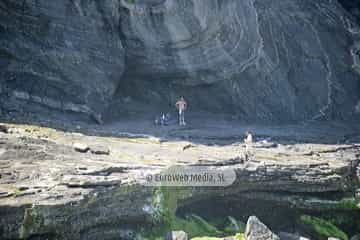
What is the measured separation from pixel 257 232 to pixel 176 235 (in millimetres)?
3298

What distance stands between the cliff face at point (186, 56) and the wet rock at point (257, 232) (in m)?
10.5

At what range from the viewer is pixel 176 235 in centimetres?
1673

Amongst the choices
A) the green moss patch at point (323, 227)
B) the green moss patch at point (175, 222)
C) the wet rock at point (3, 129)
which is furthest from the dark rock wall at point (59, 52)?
the green moss patch at point (323, 227)

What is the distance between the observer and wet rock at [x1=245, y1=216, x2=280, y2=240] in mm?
17219

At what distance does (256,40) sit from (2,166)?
17665 mm

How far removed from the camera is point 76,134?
64.2 feet

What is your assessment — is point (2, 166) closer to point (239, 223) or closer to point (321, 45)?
point (239, 223)

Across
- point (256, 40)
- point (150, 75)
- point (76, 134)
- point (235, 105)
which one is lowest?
point (76, 134)

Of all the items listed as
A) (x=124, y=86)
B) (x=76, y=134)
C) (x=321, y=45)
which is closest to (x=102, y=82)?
(x=124, y=86)

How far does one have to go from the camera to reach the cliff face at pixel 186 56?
74.0ft

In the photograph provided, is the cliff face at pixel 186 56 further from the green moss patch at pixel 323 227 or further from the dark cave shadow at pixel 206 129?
the green moss patch at pixel 323 227

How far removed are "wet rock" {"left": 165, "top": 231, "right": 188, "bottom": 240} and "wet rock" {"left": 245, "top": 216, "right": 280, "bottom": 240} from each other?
8.62 feet

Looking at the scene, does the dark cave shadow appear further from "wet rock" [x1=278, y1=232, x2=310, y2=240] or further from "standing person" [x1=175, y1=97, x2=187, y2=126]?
"wet rock" [x1=278, y1=232, x2=310, y2=240]

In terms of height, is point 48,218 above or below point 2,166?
below
